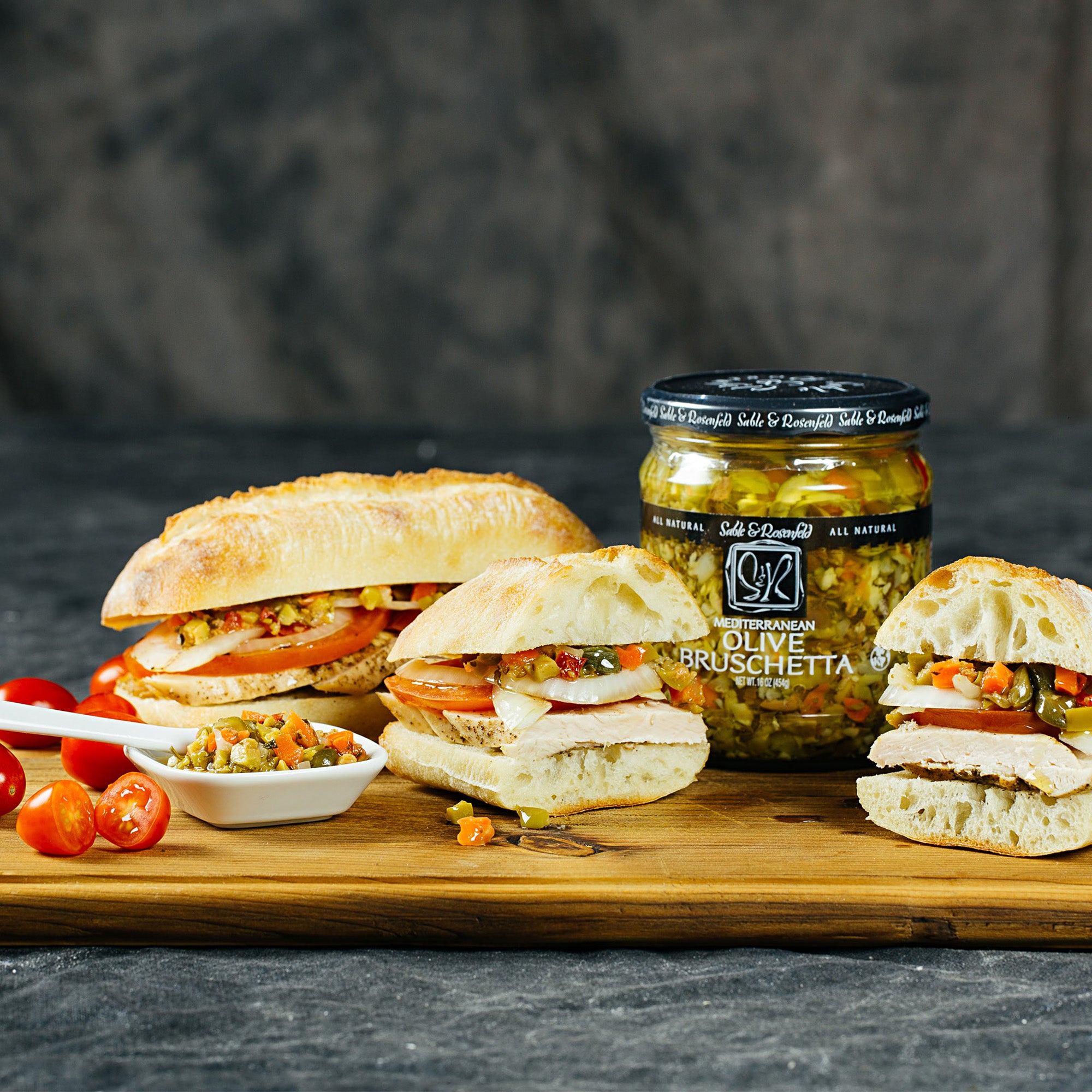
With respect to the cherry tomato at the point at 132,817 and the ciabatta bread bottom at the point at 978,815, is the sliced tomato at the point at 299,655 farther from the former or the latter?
the ciabatta bread bottom at the point at 978,815

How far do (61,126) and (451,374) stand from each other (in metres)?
3.21

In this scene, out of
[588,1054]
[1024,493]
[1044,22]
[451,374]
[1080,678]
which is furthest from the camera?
[451,374]

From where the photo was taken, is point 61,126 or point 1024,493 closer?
point 1024,493

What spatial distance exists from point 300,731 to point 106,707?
0.84 metres

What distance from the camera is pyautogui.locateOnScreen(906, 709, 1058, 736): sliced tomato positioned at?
→ 3.23 meters

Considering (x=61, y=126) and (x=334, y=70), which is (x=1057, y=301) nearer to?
(x=334, y=70)

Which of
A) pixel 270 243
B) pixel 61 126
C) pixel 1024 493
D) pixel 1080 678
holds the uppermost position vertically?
pixel 61 126

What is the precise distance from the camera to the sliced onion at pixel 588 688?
3494mm

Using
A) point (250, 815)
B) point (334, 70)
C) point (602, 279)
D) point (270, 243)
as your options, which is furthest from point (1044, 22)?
point (250, 815)

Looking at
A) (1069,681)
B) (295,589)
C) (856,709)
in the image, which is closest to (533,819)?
(856,709)

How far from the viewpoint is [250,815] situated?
340 centimetres

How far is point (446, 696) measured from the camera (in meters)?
3.63

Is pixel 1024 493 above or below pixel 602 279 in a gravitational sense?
below

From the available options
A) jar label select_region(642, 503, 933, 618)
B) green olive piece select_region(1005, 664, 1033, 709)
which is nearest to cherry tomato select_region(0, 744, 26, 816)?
jar label select_region(642, 503, 933, 618)
